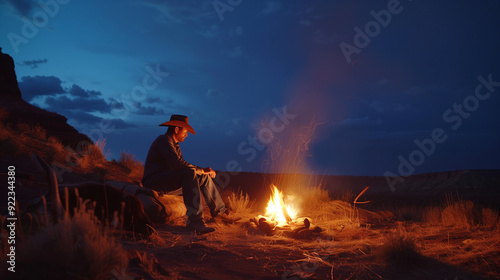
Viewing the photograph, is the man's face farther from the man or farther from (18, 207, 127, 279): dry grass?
(18, 207, 127, 279): dry grass

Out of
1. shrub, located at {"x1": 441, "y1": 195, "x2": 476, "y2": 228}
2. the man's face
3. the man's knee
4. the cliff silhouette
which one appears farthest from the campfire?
the cliff silhouette

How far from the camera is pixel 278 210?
6.63 meters

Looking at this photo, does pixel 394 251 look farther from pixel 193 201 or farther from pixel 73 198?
pixel 73 198

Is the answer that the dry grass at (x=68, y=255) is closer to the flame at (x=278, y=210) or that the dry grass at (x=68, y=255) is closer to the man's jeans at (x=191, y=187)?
the man's jeans at (x=191, y=187)

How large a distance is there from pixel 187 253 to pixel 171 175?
222 cm

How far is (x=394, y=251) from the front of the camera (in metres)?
3.81

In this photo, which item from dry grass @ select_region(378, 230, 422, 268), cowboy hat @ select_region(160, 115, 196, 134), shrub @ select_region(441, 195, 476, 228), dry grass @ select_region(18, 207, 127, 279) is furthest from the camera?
shrub @ select_region(441, 195, 476, 228)

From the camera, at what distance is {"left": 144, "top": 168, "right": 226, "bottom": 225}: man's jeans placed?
5.60 metres

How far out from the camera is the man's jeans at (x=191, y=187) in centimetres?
560

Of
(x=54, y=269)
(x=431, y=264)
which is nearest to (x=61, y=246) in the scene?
(x=54, y=269)

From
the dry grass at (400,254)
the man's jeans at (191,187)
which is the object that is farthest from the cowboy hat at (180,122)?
the dry grass at (400,254)

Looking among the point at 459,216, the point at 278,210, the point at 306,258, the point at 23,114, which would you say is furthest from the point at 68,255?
the point at 23,114

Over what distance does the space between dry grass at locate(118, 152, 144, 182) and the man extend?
251 inches

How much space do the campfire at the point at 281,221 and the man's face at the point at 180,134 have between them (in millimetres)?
1982
